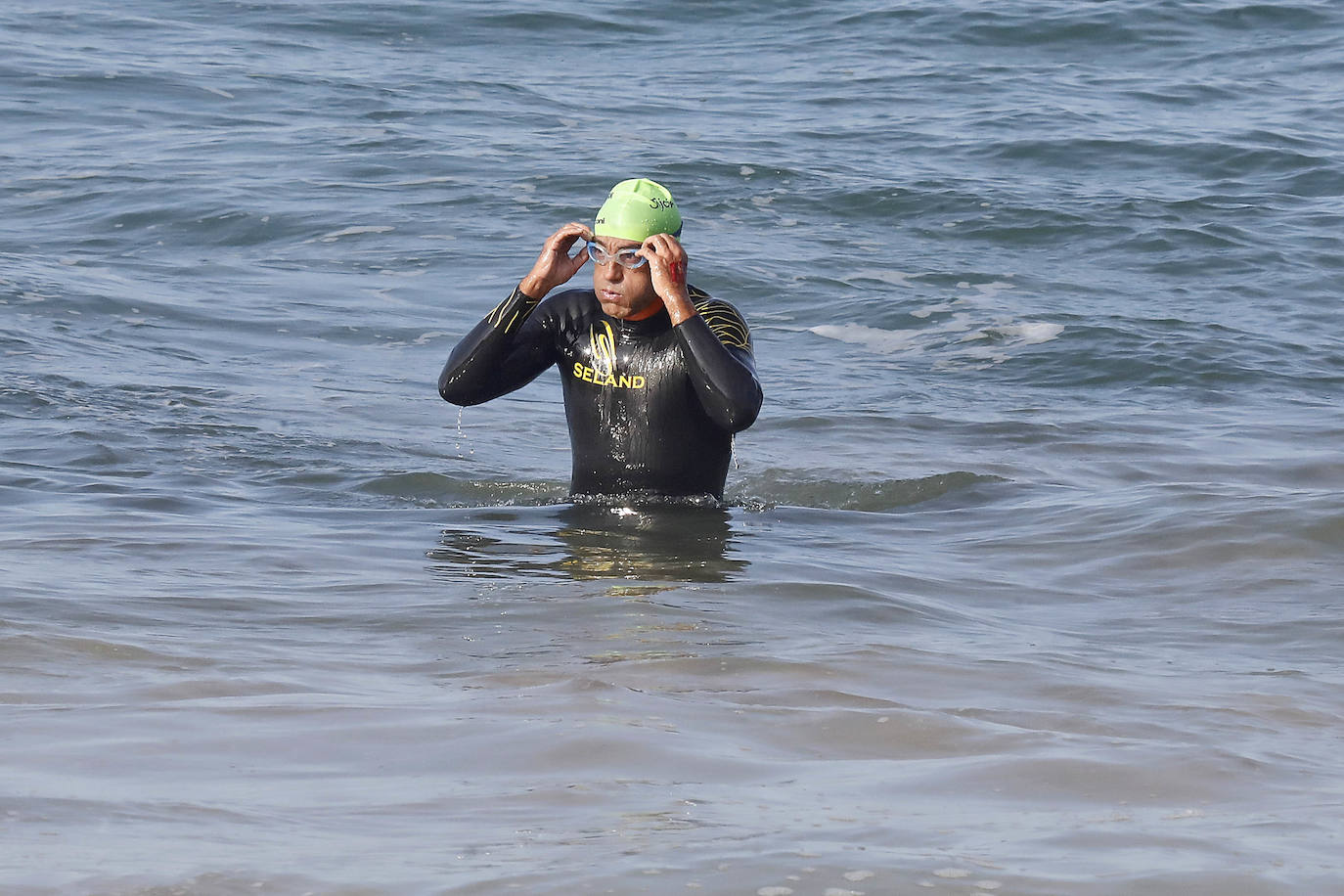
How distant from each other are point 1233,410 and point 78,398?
6532 millimetres

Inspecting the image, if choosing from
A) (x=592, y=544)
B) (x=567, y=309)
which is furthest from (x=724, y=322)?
(x=592, y=544)

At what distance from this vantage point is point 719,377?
5996 mm

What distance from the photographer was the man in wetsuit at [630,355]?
6.05 meters

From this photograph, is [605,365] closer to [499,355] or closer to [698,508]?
[499,355]

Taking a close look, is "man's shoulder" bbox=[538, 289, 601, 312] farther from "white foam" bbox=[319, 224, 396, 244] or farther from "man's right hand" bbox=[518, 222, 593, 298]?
"white foam" bbox=[319, 224, 396, 244]

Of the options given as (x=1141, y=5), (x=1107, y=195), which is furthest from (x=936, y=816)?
(x=1141, y=5)

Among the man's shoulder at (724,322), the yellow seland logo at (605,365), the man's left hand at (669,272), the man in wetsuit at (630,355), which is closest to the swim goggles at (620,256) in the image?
the man in wetsuit at (630,355)

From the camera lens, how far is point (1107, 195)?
14992mm

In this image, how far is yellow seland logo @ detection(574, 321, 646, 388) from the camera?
648 centimetres

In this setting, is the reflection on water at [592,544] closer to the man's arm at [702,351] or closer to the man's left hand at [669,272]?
the man's arm at [702,351]

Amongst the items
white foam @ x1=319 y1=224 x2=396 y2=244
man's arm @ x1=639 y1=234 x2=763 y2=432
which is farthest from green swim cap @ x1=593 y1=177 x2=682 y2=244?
white foam @ x1=319 y1=224 x2=396 y2=244

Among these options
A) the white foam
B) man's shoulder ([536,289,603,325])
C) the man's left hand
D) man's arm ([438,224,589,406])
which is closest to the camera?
the man's left hand

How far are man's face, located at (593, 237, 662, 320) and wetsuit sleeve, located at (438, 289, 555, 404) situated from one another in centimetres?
30

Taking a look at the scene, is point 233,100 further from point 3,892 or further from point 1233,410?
point 3,892
